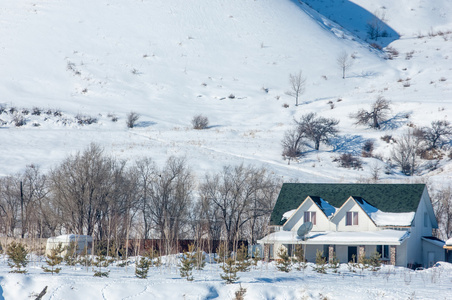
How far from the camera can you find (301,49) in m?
110

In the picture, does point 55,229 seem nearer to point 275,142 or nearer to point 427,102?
point 275,142

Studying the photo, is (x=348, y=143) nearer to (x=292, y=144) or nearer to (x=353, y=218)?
(x=292, y=144)

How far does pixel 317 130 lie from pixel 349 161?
25.7 ft

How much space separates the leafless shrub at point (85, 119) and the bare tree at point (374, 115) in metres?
32.4

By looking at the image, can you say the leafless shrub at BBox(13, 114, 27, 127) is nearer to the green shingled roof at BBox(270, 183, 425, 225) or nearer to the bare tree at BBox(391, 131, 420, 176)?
the bare tree at BBox(391, 131, 420, 176)

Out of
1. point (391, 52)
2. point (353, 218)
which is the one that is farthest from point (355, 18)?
point (353, 218)

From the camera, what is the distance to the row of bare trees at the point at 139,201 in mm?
42375

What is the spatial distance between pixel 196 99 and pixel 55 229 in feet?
158

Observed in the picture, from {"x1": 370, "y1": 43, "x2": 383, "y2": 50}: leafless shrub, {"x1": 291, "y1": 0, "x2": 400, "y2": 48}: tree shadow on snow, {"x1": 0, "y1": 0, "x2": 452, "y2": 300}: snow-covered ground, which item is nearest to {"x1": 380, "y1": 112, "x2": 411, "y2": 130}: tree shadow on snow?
{"x1": 0, "y1": 0, "x2": 452, "y2": 300}: snow-covered ground

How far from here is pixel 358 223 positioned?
1380 inches

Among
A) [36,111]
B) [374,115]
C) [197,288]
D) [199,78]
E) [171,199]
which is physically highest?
[199,78]

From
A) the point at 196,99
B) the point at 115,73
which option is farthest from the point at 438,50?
the point at 115,73

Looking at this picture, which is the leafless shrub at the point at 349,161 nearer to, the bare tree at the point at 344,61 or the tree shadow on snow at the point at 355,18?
the bare tree at the point at 344,61

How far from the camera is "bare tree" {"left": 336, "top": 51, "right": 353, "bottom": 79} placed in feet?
342
